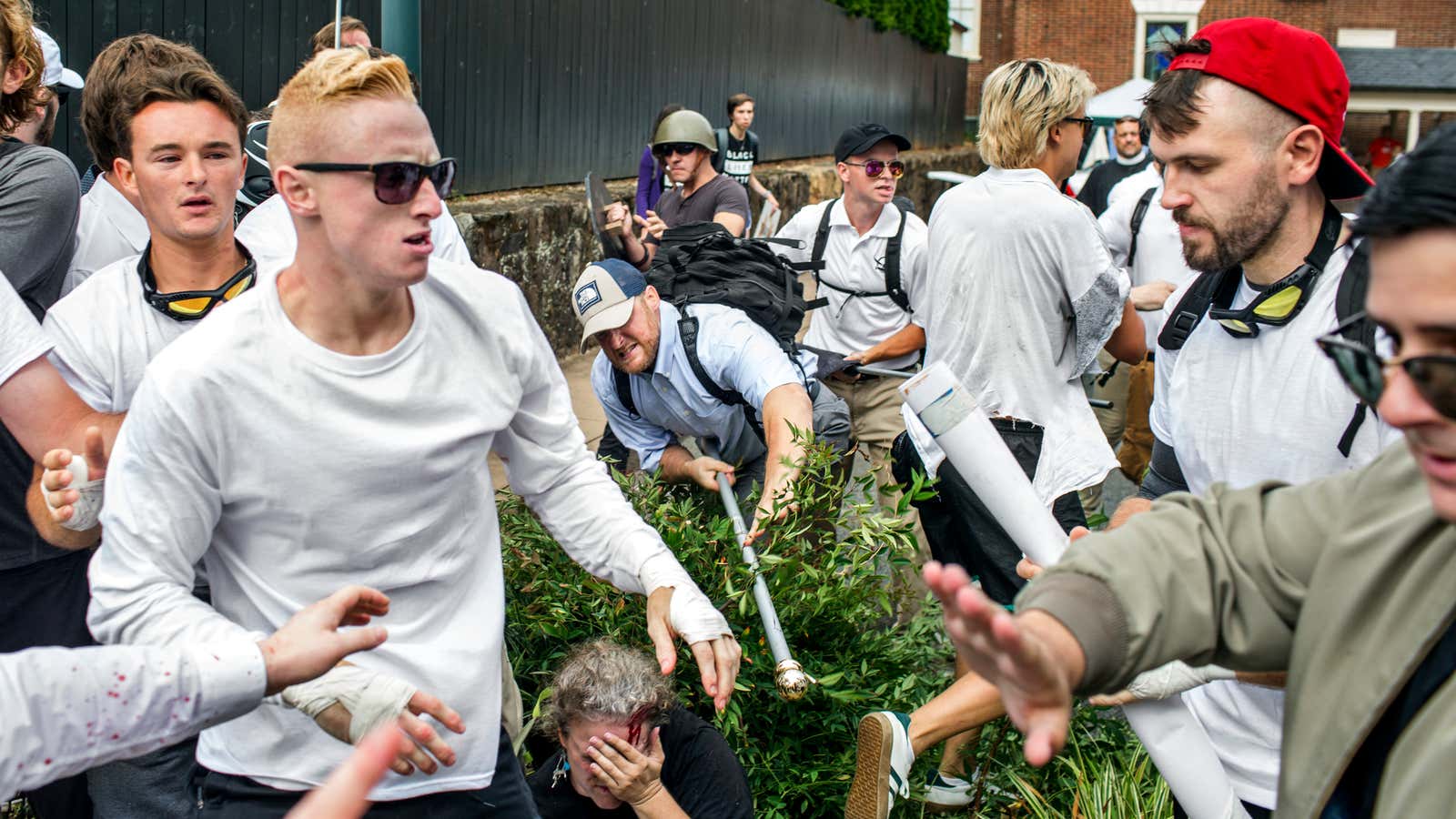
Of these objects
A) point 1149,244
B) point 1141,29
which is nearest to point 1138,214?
point 1149,244

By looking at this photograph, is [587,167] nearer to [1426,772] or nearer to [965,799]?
[965,799]

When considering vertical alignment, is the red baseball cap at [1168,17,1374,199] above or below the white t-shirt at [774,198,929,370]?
above

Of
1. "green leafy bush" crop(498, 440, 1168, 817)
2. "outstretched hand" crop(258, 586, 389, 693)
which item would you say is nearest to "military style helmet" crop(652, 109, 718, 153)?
"green leafy bush" crop(498, 440, 1168, 817)

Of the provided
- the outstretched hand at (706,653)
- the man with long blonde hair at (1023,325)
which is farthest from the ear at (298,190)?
the man with long blonde hair at (1023,325)

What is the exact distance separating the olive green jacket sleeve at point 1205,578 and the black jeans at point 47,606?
2.54 meters

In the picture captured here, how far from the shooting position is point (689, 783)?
3705 millimetres

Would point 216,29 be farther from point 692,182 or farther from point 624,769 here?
point 624,769

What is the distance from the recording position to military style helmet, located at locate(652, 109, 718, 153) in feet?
27.1

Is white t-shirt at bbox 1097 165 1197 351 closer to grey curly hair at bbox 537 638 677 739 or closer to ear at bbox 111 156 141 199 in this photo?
grey curly hair at bbox 537 638 677 739

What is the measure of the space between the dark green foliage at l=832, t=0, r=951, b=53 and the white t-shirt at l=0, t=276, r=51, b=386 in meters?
22.1

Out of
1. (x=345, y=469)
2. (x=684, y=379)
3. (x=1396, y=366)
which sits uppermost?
(x=1396, y=366)

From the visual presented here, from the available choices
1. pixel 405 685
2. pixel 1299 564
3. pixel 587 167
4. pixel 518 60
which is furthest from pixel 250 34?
pixel 1299 564

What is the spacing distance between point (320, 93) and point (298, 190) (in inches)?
7.0

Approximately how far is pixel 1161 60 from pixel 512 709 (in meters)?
2.02
